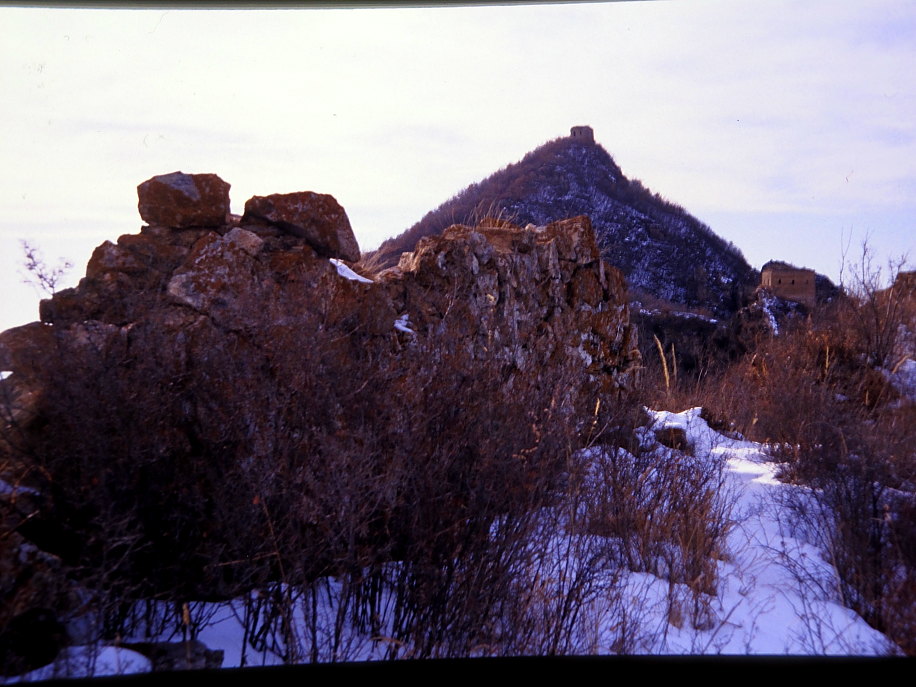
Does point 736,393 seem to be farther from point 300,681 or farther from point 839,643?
point 300,681

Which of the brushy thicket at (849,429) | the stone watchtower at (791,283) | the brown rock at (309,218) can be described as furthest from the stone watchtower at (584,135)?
the brown rock at (309,218)

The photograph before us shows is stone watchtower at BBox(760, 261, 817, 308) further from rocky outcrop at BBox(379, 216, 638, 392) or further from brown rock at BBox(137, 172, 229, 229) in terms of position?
brown rock at BBox(137, 172, 229, 229)

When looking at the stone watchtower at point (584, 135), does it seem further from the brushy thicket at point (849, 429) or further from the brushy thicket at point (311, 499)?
the brushy thicket at point (311, 499)

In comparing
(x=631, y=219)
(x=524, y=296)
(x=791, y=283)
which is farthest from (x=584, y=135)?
(x=524, y=296)

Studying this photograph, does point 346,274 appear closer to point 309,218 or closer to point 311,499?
point 309,218

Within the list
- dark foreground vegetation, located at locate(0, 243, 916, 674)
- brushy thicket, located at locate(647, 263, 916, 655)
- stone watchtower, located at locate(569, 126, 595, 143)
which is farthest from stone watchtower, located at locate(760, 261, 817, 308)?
dark foreground vegetation, located at locate(0, 243, 916, 674)
